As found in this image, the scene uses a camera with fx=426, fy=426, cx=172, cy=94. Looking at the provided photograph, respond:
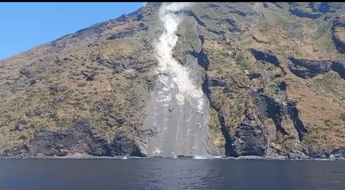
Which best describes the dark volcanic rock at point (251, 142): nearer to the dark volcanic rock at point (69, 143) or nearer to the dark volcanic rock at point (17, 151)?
the dark volcanic rock at point (69, 143)

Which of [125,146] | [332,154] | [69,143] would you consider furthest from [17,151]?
[332,154]

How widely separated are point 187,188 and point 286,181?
2483 centimetres

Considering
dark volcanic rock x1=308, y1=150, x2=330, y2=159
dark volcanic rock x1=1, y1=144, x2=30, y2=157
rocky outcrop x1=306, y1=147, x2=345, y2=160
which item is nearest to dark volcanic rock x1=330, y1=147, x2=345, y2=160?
rocky outcrop x1=306, y1=147, x2=345, y2=160

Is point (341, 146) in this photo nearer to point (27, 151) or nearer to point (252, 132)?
point (252, 132)

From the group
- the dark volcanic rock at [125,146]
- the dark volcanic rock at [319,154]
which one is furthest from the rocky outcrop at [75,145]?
the dark volcanic rock at [319,154]

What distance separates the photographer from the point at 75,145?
637 feet

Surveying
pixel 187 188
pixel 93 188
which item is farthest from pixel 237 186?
pixel 93 188

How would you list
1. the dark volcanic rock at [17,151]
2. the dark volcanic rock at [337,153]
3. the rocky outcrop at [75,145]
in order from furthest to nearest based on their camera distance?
the rocky outcrop at [75,145] → the dark volcanic rock at [17,151] → the dark volcanic rock at [337,153]

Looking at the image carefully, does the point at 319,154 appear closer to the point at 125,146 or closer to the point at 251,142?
the point at 251,142

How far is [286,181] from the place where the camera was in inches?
3465

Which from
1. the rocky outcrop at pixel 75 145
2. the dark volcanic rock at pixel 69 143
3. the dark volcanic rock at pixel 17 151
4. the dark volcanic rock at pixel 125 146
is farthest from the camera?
the dark volcanic rock at pixel 125 146

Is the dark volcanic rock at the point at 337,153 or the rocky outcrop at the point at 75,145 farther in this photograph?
the rocky outcrop at the point at 75,145

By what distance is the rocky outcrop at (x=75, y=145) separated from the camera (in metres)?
192

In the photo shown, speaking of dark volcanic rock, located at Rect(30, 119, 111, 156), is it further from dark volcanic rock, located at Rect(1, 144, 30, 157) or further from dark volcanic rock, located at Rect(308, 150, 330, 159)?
dark volcanic rock, located at Rect(308, 150, 330, 159)
